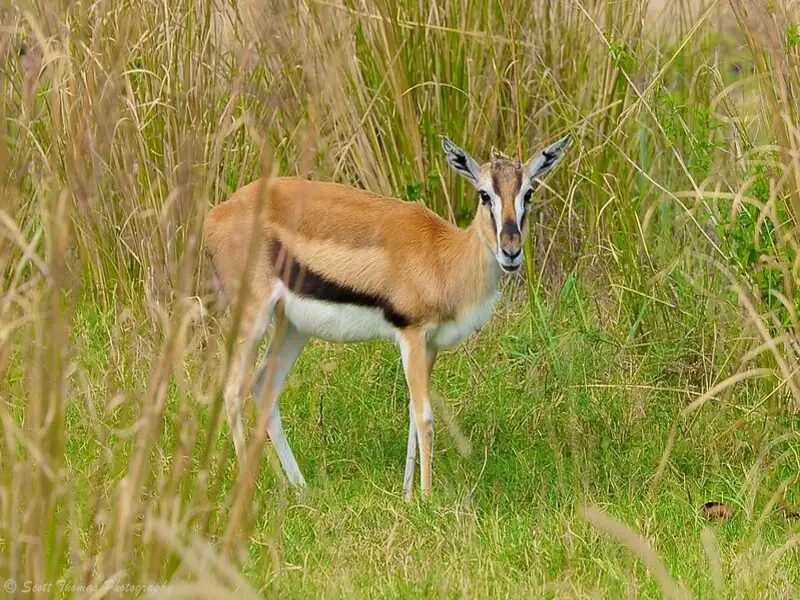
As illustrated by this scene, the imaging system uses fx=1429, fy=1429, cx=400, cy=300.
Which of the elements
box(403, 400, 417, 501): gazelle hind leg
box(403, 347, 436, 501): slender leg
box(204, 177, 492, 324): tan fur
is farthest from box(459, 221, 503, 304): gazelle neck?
box(403, 400, 417, 501): gazelle hind leg

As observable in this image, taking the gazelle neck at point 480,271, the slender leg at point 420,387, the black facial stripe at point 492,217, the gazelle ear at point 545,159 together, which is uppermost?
the gazelle ear at point 545,159

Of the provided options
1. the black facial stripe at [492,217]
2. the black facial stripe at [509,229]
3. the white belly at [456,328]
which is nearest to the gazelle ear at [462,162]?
the black facial stripe at [492,217]

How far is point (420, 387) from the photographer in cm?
504

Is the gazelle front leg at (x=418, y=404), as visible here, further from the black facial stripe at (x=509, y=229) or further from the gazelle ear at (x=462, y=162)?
the gazelle ear at (x=462, y=162)

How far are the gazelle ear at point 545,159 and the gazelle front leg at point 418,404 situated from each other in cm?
72

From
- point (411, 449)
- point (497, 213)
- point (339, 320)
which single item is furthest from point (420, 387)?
point (497, 213)

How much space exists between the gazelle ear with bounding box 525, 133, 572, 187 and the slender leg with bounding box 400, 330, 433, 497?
718mm

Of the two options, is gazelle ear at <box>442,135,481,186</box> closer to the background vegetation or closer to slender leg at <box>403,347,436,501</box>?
the background vegetation

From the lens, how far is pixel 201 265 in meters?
5.96

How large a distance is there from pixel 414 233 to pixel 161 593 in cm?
305

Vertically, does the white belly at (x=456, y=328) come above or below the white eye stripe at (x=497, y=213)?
below

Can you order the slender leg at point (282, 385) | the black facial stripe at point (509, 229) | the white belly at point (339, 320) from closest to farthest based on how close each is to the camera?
the black facial stripe at point (509, 229), the slender leg at point (282, 385), the white belly at point (339, 320)

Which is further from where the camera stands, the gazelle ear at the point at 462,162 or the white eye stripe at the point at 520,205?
the gazelle ear at the point at 462,162

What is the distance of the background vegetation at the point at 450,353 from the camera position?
2.96 m
